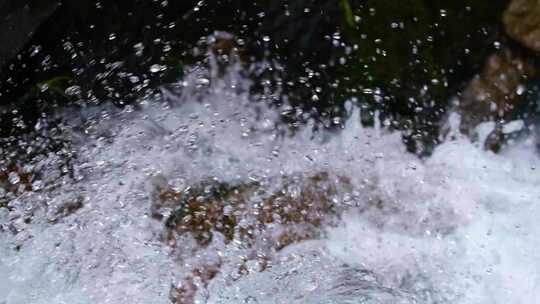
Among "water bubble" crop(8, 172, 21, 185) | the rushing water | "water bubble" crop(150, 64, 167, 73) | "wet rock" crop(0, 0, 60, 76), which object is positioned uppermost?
"wet rock" crop(0, 0, 60, 76)

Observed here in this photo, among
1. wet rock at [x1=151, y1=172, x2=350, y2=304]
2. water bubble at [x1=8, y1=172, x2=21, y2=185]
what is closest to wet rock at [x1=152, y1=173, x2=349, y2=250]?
wet rock at [x1=151, y1=172, x2=350, y2=304]

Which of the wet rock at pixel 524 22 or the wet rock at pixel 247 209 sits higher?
the wet rock at pixel 524 22

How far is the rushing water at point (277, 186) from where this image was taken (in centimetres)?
251

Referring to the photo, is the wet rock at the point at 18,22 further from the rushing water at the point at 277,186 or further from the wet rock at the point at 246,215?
the wet rock at the point at 246,215

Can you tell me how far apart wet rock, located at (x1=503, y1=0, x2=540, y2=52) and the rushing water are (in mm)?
430

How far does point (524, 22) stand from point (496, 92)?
1.03ft

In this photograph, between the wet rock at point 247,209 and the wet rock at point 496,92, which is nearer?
the wet rock at point 247,209

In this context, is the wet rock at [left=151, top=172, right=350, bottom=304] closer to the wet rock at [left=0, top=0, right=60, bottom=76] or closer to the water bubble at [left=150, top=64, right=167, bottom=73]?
the water bubble at [left=150, top=64, right=167, bottom=73]

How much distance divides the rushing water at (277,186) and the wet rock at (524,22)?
0.43 meters

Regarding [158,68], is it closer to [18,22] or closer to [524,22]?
[18,22]

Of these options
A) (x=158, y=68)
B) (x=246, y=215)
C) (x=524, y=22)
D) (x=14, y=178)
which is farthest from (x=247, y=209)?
(x=524, y=22)

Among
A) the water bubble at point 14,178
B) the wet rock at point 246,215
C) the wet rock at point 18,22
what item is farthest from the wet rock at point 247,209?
the wet rock at point 18,22

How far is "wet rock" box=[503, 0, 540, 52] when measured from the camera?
9.60 ft

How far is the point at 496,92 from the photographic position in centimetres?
293
